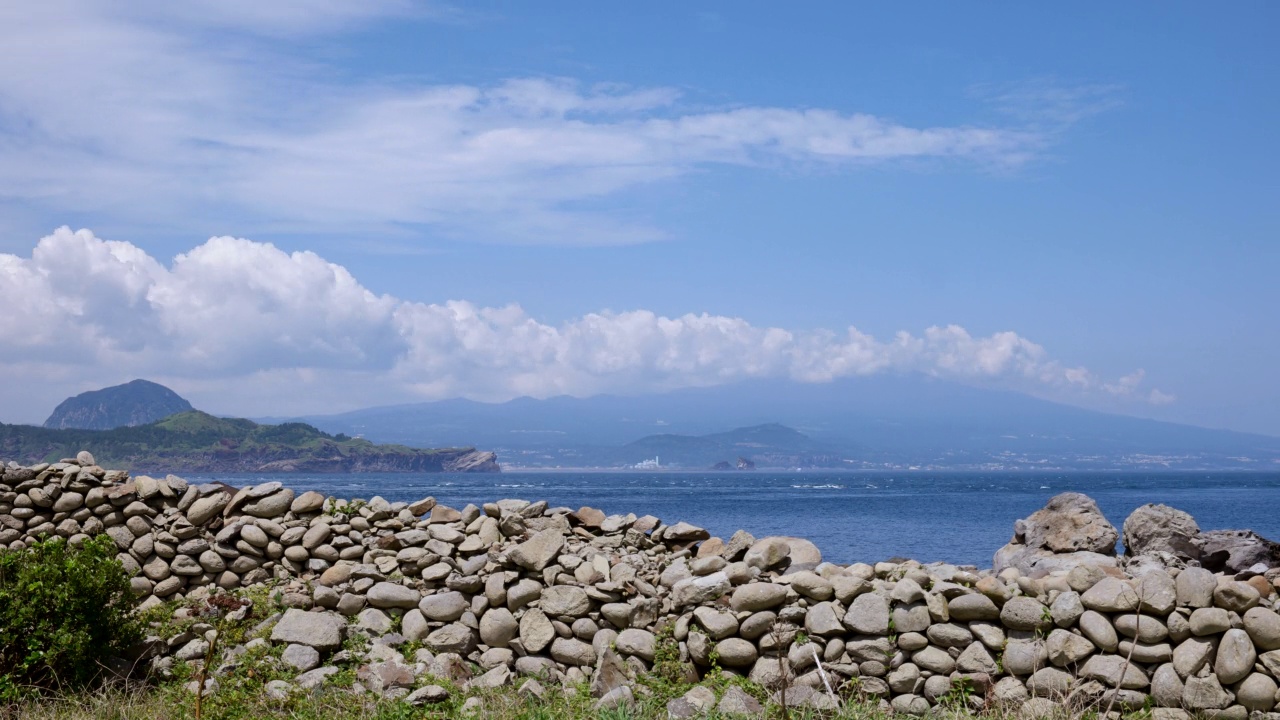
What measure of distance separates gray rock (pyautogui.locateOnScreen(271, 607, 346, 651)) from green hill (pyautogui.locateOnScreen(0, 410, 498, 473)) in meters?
71.7

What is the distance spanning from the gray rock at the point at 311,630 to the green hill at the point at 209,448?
71700 mm

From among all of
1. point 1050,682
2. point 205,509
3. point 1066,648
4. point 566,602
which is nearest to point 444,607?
point 566,602

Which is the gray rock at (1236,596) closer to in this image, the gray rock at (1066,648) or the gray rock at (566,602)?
the gray rock at (1066,648)

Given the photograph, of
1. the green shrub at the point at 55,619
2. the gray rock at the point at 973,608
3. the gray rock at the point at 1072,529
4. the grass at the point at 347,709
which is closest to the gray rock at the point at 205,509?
Answer: the green shrub at the point at 55,619

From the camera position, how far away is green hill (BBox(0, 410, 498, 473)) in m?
79.4

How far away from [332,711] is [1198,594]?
7865 millimetres

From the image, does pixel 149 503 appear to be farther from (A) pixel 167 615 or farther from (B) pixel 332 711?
(B) pixel 332 711

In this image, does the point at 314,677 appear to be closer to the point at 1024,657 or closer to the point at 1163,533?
the point at 1024,657

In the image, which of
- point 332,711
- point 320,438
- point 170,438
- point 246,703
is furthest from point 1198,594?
point 320,438

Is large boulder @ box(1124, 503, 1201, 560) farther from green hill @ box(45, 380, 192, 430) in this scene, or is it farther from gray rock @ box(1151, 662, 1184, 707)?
green hill @ box(45, 380, 192, 430)

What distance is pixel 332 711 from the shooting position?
8461 millimetres

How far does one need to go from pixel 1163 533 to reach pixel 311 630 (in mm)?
10961

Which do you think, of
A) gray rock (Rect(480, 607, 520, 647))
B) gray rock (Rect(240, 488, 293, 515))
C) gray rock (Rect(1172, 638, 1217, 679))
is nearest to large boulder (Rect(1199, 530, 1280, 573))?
gray rock (Rect(1172, 638, 1217, 679))

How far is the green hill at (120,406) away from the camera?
16825 cm
